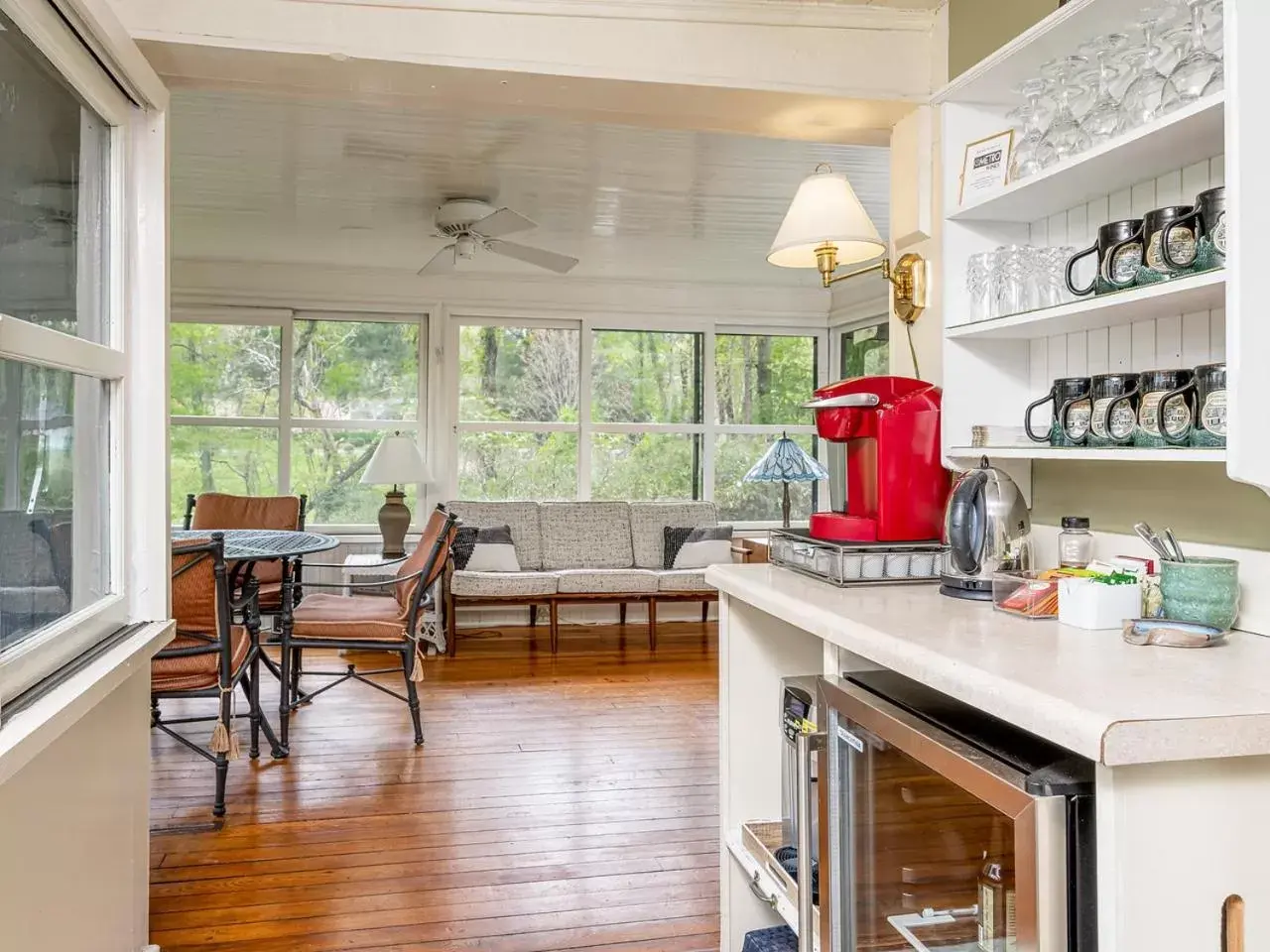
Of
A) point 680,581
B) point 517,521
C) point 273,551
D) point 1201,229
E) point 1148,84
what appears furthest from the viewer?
point 517,521

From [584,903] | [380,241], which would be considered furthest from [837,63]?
[380,241]

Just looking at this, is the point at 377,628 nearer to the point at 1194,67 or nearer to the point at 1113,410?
the point at 1113,410

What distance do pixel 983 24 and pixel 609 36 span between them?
0.81 m

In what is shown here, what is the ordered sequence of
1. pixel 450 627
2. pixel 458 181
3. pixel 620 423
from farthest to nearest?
pixel 620 423 < pixel 450 627 < pixel 458 181

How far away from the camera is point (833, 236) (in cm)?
208

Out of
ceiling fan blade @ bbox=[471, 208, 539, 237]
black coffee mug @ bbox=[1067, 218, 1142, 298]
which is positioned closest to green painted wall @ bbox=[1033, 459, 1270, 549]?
black coffee mug @ bbox=[1067, 218, 1142, 298]

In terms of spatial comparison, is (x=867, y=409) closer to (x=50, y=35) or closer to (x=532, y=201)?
(x=50, y=35)

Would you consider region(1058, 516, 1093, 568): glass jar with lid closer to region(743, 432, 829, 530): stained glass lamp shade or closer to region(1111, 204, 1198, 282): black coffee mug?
region(1111, 204, 1198, 282): black coffee mug

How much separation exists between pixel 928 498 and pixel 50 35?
69.3 inches

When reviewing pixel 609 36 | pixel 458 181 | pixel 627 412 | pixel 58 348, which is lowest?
pixel 58 348

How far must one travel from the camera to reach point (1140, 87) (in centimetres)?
148

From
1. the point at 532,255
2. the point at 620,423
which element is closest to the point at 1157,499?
the point at 532,255

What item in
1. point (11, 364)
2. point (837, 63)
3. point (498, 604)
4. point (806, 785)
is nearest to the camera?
point (11, 364)

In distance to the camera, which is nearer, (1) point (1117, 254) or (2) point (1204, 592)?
(2) point (1204, 592)
